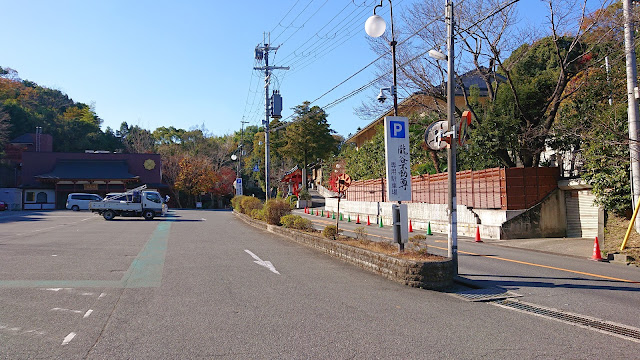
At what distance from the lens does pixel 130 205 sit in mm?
32531

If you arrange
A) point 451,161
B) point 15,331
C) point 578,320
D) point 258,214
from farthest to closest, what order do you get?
point 258,214, point 451,161, point 578,320, point 15,331

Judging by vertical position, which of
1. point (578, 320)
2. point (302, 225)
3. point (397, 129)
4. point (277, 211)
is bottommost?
point (578, 320)

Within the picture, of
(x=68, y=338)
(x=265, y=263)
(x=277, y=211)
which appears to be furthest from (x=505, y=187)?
(x=68, y=338)

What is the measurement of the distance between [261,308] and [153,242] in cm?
1111

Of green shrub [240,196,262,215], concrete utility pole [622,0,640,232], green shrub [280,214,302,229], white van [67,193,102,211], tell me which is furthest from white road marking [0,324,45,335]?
white van [67,193,102,211]

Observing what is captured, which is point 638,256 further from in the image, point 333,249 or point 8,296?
point 8,296

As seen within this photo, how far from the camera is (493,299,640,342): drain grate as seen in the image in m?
6.47

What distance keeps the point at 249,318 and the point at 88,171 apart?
182ft

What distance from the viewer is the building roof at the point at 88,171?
177ft

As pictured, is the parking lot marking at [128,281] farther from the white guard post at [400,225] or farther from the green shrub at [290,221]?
the green shrub at [290,221]

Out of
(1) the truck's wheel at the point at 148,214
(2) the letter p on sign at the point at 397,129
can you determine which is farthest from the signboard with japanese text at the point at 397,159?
(1) the truck's wheel at the point at 148,214

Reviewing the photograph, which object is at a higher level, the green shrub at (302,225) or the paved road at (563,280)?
the green shrub at (302,225)

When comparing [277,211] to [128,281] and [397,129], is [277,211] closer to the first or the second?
[397,129]

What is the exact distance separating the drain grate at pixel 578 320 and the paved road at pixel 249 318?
286 millimetres
